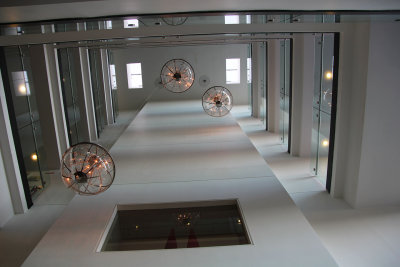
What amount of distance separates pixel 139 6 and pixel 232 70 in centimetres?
1873

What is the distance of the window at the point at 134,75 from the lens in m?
21.0

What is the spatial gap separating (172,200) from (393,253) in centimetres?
385

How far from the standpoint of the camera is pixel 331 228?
22.4ft

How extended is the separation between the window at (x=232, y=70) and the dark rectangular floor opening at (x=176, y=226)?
53.3ft

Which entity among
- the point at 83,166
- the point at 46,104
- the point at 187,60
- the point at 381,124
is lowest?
the point at 381,124

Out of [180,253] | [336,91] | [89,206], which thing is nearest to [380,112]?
[336,91]

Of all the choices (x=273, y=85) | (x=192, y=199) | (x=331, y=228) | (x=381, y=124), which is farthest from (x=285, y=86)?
(x=192, y=199)

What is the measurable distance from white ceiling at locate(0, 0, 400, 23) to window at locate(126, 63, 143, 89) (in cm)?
1804

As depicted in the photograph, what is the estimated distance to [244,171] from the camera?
689cm

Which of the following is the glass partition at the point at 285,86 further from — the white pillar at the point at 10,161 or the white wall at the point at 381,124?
the white pillar at the point at 10,161

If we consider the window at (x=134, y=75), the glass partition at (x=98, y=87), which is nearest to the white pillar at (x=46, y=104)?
the glass partition at (x=98, y=87)

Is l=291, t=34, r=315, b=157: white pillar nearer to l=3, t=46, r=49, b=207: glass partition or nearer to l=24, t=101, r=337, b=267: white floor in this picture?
l=24, t=101, r=337, b=267: white floor

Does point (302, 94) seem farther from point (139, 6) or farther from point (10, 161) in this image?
point (139, 6)

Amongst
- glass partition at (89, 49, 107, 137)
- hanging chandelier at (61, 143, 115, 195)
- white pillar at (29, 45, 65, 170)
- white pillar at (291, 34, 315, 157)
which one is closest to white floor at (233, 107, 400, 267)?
white pillar at (291, 34, 315, 157)
